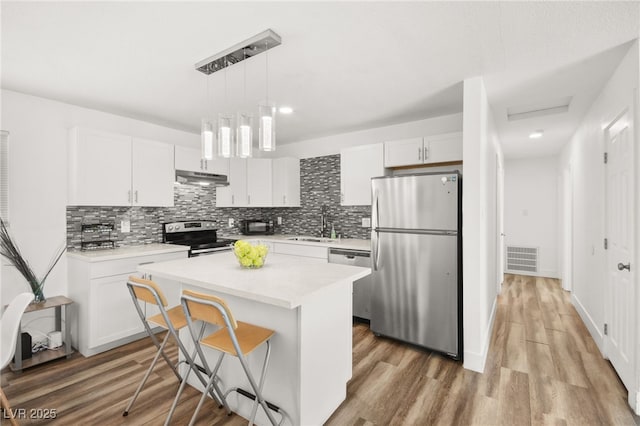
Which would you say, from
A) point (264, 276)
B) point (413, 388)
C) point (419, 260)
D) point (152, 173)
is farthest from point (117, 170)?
point (413, 388)

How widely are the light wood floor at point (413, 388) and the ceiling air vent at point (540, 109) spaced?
2.44 m

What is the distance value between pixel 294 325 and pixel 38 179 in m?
3.00

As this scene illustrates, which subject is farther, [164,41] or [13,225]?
[13,225]

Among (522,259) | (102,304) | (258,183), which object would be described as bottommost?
(522,259)

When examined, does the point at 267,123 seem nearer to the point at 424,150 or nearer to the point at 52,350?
the point at 424,150

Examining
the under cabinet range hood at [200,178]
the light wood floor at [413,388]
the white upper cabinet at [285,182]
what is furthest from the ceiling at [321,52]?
the light wood floor at [413,388]

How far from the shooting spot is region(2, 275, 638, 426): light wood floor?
2.07 m

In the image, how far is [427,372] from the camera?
2648 millimetres

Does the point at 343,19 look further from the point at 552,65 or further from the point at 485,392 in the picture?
the point at 485,392

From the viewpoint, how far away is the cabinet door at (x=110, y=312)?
2949 mm

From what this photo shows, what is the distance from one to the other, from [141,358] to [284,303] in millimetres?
2163

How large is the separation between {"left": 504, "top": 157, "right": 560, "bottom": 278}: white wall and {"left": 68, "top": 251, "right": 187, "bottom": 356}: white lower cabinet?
6.64 metres

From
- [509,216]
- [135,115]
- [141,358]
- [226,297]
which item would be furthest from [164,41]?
[509,216]

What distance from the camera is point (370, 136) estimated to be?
4391mm
